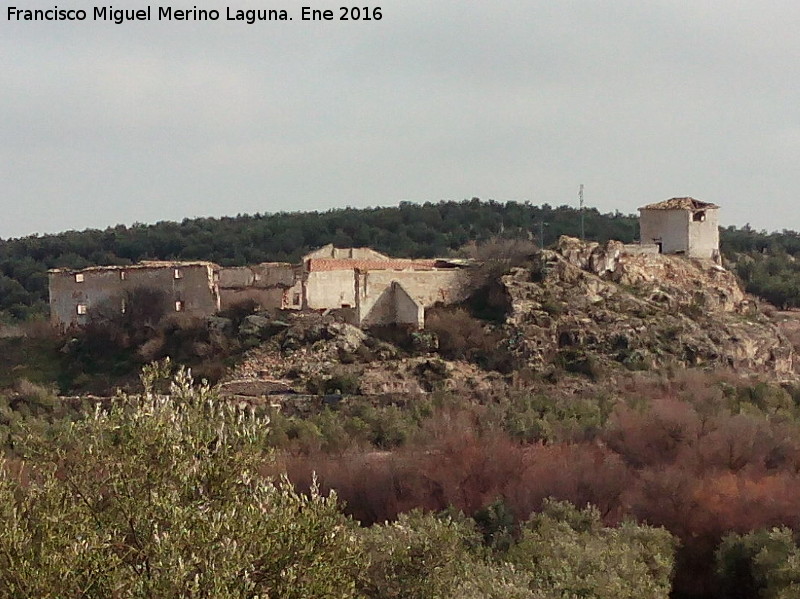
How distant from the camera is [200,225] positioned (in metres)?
75.6

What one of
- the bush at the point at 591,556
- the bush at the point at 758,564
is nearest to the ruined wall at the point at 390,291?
the bush at the point at 591,556

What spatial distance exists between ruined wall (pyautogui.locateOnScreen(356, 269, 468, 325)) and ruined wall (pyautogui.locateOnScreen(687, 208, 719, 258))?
8.72 meters

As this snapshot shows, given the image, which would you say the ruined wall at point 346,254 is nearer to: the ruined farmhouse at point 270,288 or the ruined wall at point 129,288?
the ruined farmhouse at point 270,288

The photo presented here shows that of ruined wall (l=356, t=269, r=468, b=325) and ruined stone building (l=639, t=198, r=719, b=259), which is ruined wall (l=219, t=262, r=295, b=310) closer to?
ruined wall (l=356, t=269, r=468, b=325)

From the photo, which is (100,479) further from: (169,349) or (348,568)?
(169,349)

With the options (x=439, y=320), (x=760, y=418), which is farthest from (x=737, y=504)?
(x=439, y=320)

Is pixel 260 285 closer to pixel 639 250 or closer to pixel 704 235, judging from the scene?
pixel 639 250

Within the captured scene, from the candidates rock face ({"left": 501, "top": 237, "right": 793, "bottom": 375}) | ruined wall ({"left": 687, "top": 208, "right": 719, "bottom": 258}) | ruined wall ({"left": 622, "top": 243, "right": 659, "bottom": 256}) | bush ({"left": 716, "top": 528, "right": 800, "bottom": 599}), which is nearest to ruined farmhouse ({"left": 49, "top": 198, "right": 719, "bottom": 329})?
rock face ({"left": 501, "top": 237, "right": 793, "bottom": 375})

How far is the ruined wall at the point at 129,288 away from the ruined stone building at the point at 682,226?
14.2 meters

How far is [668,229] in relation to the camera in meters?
41.8

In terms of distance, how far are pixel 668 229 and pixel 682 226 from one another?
0.50 m

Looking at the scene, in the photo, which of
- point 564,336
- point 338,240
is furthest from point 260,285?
point 338,240

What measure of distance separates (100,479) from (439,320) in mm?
24281

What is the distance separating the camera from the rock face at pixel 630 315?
36.5 metres
